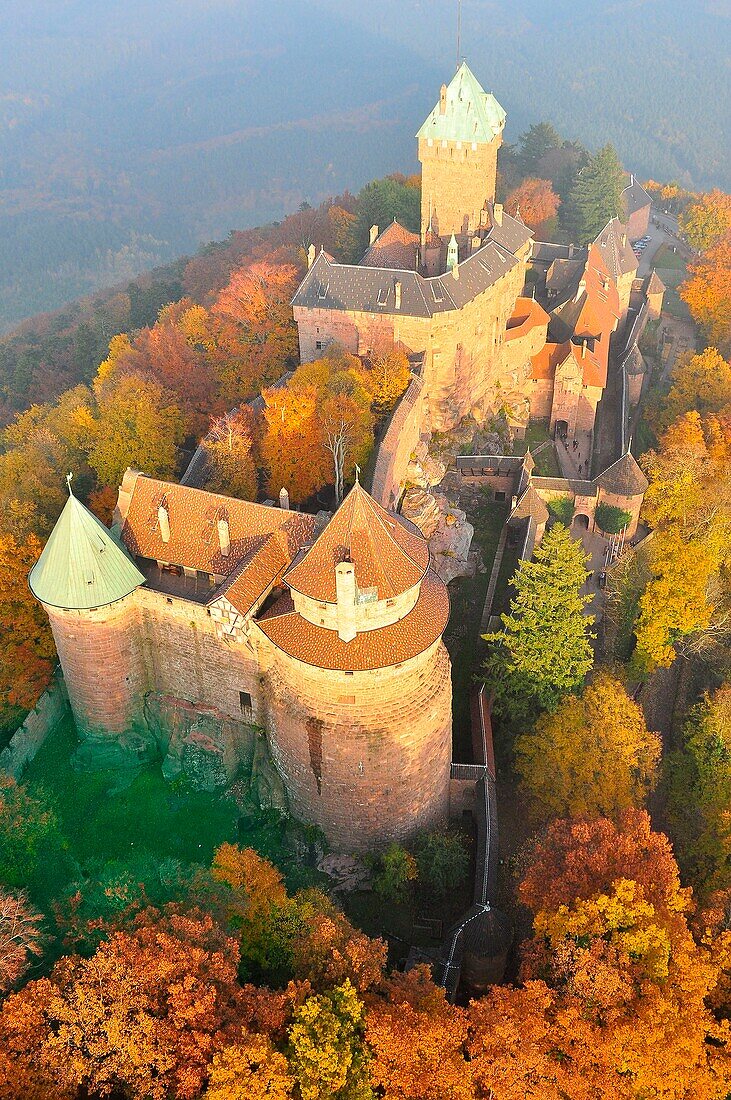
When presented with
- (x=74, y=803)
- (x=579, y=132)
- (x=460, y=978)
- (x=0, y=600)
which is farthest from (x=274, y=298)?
(x=579, y=132)

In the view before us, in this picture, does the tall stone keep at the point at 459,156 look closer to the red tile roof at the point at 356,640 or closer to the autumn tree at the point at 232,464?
the autumn tree at the point at 232,464

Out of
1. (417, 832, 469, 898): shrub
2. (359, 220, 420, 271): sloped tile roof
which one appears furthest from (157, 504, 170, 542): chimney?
(359, 220, 420, 271): sloped tile roof

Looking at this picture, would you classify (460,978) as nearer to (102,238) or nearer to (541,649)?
(541,649)

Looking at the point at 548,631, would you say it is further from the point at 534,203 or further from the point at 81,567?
the point at 534,203

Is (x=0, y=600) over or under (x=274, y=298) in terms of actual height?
under

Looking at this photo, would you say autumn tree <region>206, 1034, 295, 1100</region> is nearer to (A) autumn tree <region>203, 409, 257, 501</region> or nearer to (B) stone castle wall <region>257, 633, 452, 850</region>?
(B) stone castle wall <region>257, 633, 452, 850</region>

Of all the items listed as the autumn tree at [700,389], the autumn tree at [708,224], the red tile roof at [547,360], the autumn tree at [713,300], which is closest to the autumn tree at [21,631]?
the red tile roof at [547,360]
